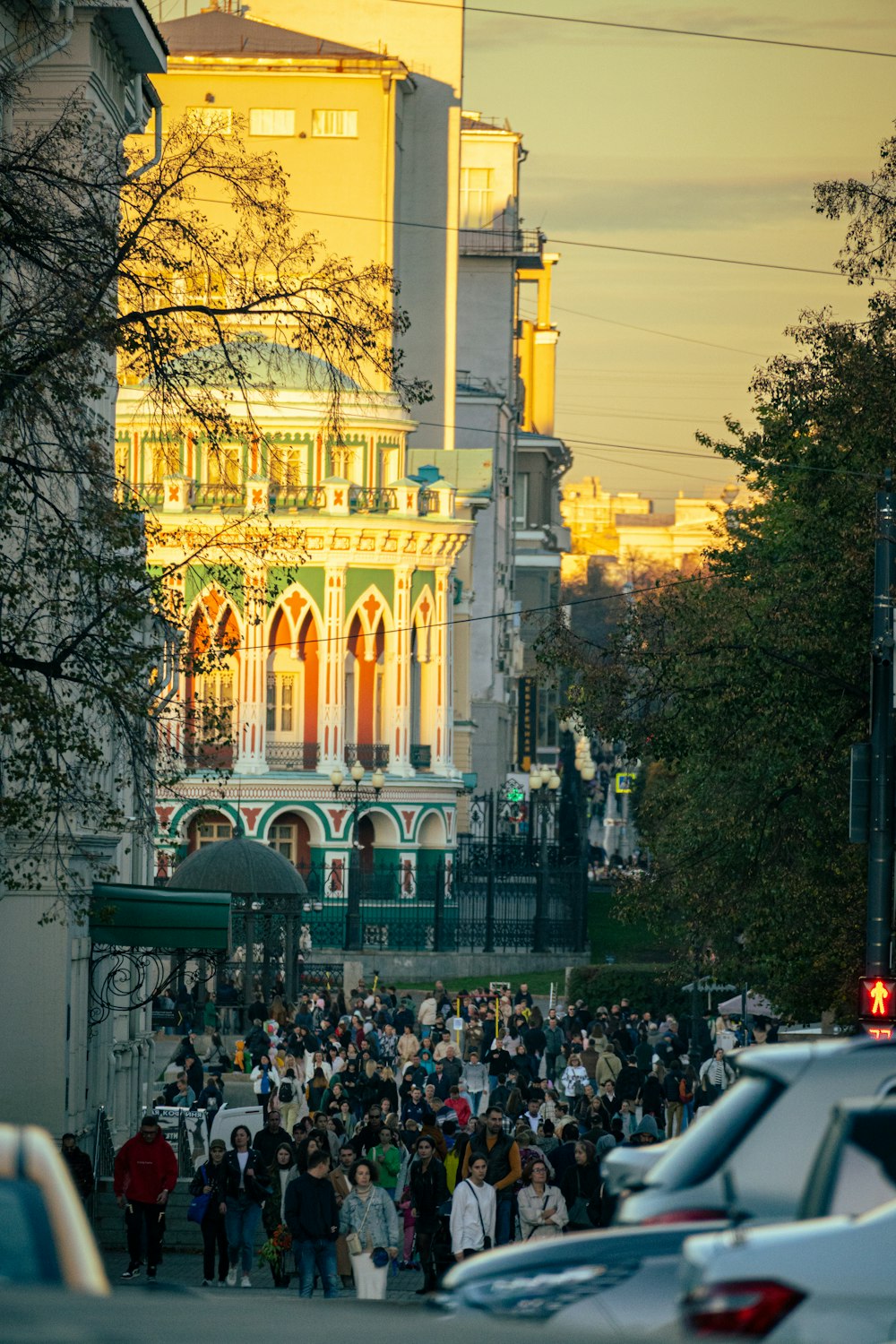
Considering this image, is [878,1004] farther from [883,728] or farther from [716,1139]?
[716,1139]

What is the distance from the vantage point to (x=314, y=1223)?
17469 mm

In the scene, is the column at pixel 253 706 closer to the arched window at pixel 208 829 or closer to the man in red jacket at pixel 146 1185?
the arched window at pixel 208 829

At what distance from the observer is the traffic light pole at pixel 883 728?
1975 centimetres

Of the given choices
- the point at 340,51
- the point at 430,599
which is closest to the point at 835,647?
the point at 430,599

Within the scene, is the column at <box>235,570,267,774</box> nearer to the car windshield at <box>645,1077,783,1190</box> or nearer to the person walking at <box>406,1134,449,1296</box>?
the person walking at <box>406,1134,449,1296</box>

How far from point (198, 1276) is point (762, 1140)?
14088 millimetres

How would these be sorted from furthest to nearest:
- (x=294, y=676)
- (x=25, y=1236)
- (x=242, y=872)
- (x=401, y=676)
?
1. (x=294, y=676)
2. (x=401, y=676)
3. (x=242, y=872)
4. (x=25, y=1236)

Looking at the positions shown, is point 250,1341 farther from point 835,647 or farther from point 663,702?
point 663,702

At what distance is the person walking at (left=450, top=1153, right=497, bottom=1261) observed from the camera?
17141 millimetres

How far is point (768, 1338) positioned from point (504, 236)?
103 metres

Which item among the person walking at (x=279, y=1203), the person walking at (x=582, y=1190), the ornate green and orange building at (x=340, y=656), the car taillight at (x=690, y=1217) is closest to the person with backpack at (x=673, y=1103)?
the person walking at (x=279, y=1203)

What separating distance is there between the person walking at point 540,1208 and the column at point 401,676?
50.7 metres

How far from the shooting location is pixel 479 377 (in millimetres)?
104062

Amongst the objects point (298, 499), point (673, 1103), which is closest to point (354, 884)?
point (298, 499)
